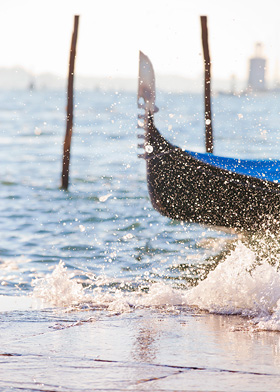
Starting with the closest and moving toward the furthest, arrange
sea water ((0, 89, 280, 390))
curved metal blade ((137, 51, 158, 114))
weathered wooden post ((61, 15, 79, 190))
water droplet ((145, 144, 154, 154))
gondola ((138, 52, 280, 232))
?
sea water ((0, 89, 280, 390)), gondola ((138, 52, 280, 232)), curved metal blade ((137, 51, 158, 114)), water droplet ((145, 144, 154, 154)), weathered wooden post ((61, 15, 79, 190))

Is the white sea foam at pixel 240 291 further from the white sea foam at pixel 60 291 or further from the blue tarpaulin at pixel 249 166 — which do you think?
the blue tarpaulin at pixel 249 166

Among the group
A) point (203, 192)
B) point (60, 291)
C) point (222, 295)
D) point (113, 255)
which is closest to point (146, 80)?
point (203, 192)

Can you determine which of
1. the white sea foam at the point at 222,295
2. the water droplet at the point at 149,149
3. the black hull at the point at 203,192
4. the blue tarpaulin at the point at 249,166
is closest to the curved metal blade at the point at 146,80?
the black hull at the point at 203,192

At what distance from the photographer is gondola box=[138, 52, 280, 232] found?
9.98 metres

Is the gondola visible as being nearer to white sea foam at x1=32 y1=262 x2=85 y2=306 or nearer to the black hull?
the black hull

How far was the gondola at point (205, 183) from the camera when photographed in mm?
9984

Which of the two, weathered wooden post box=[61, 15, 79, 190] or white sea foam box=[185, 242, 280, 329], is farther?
weathered wooden post box=[61, 15, 79, 190]

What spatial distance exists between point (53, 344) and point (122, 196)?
12.8m

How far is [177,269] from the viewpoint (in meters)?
9.21

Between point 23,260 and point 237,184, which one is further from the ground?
point 237,184

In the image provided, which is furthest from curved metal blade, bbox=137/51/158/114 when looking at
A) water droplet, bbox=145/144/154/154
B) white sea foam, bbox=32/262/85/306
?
white sea foam, bbox=32/262/85/306

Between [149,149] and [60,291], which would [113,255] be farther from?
[60,291]

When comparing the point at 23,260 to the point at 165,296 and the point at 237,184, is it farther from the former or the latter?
the point at 165,296

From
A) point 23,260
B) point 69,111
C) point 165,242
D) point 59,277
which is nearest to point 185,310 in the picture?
point 59,277
